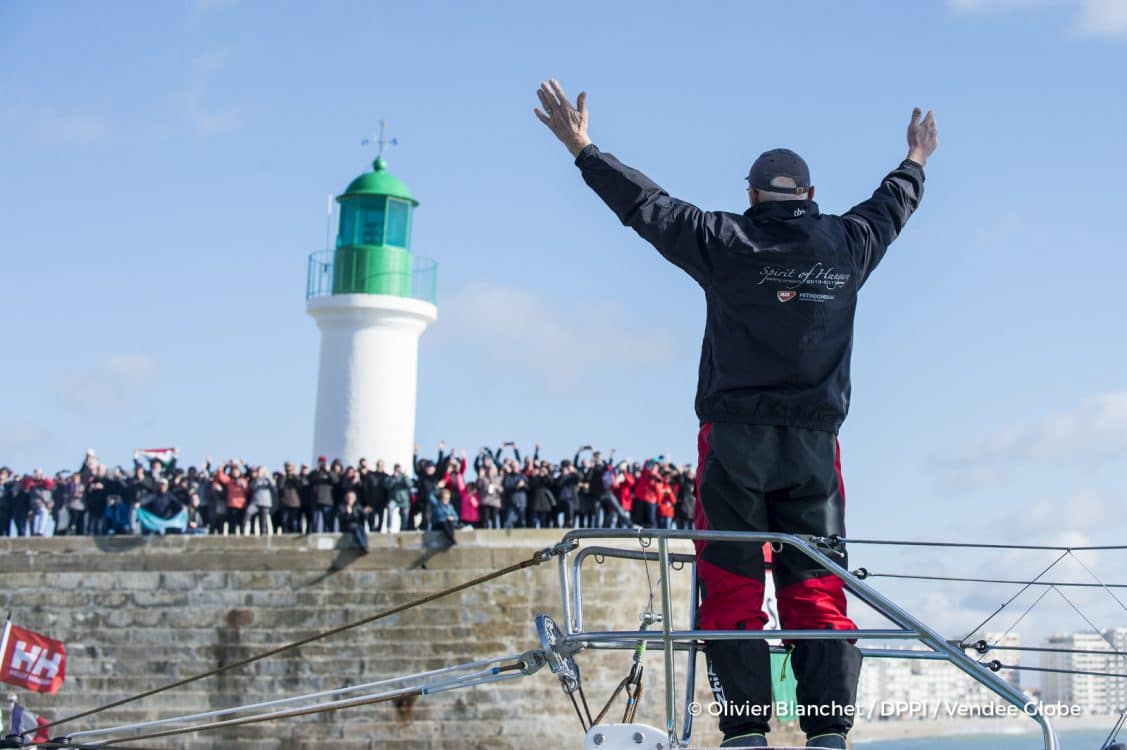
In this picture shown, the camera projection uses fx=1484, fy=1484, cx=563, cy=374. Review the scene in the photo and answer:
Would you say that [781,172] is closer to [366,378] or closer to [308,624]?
[308,624]

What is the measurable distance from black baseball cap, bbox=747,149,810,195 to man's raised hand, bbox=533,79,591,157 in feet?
1.73

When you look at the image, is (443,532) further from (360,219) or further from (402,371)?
(360,219)

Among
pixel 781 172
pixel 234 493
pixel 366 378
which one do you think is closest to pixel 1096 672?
pixel 781 172

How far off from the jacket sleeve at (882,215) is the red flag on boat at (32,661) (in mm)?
16286

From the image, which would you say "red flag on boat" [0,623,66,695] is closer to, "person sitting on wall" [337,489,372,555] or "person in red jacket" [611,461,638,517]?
"person sitting on wall" [337,489,372,555]

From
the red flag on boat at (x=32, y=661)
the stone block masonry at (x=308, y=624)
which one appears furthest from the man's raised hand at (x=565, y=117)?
the red flag on boat at (x=32, y=661)

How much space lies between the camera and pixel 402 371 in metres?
28.7

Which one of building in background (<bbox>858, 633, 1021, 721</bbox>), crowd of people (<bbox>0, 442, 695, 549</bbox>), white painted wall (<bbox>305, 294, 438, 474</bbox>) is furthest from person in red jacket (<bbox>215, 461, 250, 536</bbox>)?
building in background (<bbox>858, 633, 1021, 721</bbox>)

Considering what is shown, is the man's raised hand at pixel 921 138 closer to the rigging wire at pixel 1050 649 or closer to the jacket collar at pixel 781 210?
the jacket collar at pixel 781 210

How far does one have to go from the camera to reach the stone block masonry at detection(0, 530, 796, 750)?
65.1ft

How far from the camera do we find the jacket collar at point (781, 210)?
4.42m

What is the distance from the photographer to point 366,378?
28.2m

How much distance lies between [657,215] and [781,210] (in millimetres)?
393

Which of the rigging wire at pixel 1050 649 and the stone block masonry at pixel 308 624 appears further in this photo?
the stone block masonry at pixel 308 624
